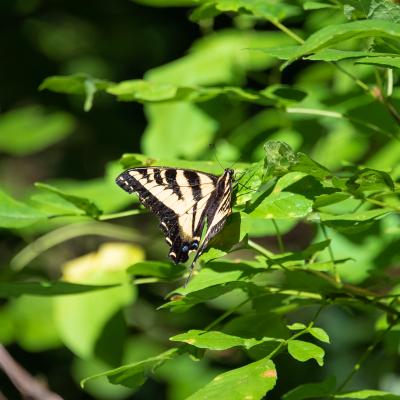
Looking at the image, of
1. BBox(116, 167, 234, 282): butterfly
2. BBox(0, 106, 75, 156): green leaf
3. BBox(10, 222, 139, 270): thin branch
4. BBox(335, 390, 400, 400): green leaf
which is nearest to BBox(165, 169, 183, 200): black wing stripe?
BBox(116, 167, 234, 282): butterfly

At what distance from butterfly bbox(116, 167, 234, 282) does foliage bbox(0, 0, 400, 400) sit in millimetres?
31

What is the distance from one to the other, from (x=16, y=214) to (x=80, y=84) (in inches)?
11.6

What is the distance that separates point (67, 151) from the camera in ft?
12.3

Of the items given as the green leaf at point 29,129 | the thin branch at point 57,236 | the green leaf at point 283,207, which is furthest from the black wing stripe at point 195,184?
the green leaf at point 29,129

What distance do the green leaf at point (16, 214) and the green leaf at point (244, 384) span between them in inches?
21.9

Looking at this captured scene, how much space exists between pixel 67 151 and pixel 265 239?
1.01 m

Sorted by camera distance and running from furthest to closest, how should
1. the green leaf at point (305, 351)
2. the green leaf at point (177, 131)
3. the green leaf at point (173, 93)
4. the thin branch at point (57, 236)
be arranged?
1. the thin branch at point (57, 236)
2. the green leaf at point (177, 131)
3. the green leaf at point (173, 93)
4. the green leaf at point (305, 351)

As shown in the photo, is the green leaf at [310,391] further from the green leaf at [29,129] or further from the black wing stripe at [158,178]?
the green leaf at [29,129]

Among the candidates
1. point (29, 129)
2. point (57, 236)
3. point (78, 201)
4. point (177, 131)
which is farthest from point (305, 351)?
point (29, 129)

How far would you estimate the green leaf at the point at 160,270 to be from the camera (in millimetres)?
1345

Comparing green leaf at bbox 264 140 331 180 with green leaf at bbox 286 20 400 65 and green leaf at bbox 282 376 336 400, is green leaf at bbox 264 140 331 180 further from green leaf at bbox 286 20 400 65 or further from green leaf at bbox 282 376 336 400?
green leaf at bbox 282 376 336 400

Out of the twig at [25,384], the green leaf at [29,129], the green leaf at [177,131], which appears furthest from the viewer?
the green leaf at [29,129]

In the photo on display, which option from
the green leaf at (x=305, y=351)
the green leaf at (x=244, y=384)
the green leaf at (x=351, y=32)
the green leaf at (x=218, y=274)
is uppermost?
the green leaf at (x=351, y=32)

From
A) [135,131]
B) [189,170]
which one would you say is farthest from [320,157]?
[135,131]
